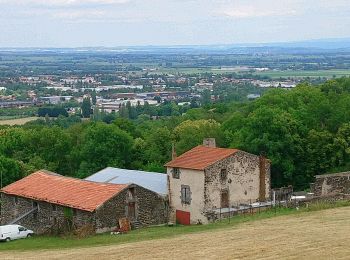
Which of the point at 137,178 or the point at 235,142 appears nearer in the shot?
the point at 137,178

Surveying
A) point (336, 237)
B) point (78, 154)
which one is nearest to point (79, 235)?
point (336, 237)

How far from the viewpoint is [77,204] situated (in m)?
44.7

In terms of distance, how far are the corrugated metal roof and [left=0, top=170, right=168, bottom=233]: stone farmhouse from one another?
3.43 m

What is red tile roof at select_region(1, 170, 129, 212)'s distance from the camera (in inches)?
1763

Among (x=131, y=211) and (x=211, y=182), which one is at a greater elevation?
(x=211, y=182)

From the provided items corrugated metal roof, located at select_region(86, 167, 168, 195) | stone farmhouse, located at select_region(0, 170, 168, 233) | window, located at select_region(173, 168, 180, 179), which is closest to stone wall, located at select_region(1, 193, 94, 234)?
stone farmhouse, located at select_region(0, 170, 168, 233)

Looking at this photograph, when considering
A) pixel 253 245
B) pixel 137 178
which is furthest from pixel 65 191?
pixel 253 245

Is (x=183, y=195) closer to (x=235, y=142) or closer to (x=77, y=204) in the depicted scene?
(x=77, y=204)

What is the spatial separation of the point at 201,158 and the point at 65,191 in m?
9.23

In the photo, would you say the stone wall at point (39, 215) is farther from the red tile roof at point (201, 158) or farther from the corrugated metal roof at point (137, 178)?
the red tile roof at point (201, 158)

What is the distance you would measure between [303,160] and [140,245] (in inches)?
1170

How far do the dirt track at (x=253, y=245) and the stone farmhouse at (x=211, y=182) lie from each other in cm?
848

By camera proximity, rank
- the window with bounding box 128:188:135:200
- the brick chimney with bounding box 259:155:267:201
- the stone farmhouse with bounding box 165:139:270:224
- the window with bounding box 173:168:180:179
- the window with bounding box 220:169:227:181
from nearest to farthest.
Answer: the window with bounding box 128:188:135:200 < the stone farmhouse with bounding box 165:139:270:224 < the window with bounding box 220:169:227:181 < the window with bounding box 173:168:180:179 < the brick chimney with bounding box 259:155:267:201

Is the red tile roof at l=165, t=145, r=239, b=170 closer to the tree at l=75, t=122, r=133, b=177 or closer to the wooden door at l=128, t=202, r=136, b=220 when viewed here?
the wooden door at l=128, t=202, r=136, b=220
